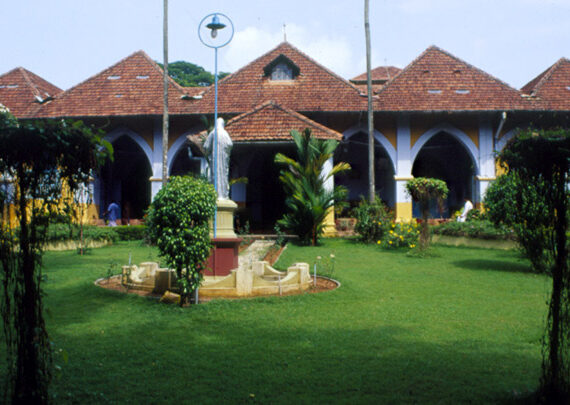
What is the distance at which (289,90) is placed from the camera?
1838 centimetres

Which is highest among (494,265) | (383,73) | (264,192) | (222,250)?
(383,73)

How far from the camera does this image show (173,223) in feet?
18.8

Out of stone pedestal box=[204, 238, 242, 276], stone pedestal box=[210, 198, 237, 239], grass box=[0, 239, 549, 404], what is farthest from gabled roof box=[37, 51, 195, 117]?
stone pedestal box=[204, 238, 242, 276]

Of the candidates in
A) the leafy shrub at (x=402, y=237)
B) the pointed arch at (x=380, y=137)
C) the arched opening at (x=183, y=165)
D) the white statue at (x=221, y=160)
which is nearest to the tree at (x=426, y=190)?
the leafy shrub at (x=402, y=237)

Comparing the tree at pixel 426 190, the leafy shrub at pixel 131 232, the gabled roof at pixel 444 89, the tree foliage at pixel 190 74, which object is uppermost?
the tree foliage at pixel 190 74

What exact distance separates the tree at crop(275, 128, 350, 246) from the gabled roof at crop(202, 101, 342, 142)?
1725mm

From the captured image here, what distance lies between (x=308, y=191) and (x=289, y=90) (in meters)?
7.03

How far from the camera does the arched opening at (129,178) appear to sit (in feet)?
71.2

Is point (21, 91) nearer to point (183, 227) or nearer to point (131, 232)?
point (131, 232)

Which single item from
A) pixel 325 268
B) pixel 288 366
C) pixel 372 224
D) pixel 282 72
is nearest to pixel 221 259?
pixel 325 268

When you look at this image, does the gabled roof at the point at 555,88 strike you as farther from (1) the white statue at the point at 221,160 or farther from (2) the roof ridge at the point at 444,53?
(1) the white statue at the point at 221,160

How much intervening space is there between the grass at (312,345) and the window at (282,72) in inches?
499

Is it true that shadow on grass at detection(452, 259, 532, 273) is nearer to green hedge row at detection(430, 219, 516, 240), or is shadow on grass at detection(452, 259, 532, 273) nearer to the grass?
the grass

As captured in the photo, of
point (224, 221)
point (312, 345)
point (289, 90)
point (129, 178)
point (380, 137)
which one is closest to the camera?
point (312, 345)
